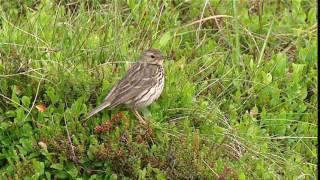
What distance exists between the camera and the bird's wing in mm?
7777

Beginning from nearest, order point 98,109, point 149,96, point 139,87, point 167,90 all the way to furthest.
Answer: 1. point 98,109
2. point 149,96
3. point 139,87
4. point 167,90

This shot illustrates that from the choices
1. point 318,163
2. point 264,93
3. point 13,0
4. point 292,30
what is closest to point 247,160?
point 318,163

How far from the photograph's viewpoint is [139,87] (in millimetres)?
8086

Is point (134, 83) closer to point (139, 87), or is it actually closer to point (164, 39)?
point (139, 87)

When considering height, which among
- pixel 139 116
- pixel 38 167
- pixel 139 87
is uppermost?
pixel 139 87

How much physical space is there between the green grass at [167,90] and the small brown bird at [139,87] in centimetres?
12

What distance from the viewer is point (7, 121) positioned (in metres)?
7.70

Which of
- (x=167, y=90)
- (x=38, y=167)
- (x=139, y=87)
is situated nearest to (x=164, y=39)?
(x=167, y=90)

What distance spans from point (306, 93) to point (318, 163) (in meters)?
1.19

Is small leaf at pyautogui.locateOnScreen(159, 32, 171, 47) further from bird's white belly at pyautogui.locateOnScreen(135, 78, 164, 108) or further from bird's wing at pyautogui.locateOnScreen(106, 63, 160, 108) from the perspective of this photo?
bird's white belly at pyautogui.locateOnScreen(135, 78, 164, 108)

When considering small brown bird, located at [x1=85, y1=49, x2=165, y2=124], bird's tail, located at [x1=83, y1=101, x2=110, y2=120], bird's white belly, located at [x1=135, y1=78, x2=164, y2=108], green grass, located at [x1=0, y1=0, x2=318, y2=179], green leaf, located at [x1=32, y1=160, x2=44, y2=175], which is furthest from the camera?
bird's white belly, located at [x1=135, y1=78, x2=164, y2=108]

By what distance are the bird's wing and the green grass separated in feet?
0.46

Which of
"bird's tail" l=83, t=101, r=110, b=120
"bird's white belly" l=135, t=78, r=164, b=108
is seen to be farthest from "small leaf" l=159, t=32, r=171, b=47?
"bird's tail" l=83, t=101, r=110, b=120

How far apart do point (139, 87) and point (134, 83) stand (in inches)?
2.7
